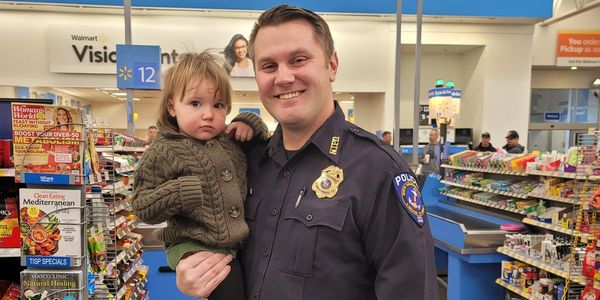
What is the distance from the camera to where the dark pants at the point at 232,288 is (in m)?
1.23

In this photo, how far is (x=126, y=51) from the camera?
4.83 metres

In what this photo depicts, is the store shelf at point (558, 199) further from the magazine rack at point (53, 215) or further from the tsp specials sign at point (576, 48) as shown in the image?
the tsp specials sign at point (576, 48)

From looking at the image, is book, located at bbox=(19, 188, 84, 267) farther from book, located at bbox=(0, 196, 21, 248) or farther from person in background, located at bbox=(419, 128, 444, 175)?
person in background, located at bbox=(419, 128, 444, 175)

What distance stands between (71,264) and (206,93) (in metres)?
1.18

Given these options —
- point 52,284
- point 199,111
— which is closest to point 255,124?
point 199,111

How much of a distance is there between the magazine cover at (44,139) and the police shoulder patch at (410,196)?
62.1 inches

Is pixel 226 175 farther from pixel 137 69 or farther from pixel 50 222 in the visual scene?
pixel 137 69

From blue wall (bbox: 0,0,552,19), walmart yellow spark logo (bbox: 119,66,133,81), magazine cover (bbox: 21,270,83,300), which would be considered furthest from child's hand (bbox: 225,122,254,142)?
blue wall (bbox: 0,0,552,19)

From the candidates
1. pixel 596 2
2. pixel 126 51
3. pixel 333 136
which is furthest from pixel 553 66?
pixel 333 136

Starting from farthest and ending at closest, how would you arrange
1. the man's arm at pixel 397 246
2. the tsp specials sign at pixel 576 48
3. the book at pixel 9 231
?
the tsp specials sign at pixel 576 48, the book at pixel 9 231, the man's arm at pixel 397 246

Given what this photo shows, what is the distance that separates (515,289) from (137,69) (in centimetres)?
487

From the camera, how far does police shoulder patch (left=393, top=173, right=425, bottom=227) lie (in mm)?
1032

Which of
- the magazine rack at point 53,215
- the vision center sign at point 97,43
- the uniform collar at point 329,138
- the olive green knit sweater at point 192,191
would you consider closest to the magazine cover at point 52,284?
the magazine rack at point 53,215

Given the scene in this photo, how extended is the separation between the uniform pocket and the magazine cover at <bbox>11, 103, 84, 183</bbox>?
131cm
